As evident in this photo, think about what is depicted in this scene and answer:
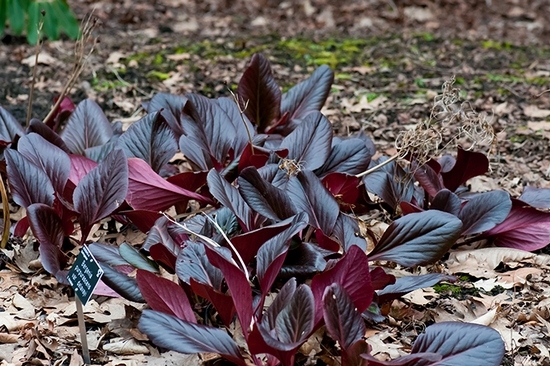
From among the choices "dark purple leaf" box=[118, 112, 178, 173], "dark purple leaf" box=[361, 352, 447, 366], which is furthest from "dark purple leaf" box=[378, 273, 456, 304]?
"dark purple leaf" box=[118, 112, 178, 173]

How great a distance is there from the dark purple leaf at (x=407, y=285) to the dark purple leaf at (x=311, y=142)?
71 cm

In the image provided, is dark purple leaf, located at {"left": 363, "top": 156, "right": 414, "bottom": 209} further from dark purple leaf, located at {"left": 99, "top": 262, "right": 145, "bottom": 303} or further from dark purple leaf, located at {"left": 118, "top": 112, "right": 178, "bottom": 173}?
dark purple leaf, located at {"left": 99, "top": 262, "right": 145, "bottom": 303}

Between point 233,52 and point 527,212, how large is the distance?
3.03m

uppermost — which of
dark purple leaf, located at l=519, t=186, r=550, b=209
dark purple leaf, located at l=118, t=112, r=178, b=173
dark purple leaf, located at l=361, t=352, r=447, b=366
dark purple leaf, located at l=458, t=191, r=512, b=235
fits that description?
dark purple leaf, located at l=118, t=112, r=178, b=173

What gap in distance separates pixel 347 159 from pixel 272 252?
0.87 m

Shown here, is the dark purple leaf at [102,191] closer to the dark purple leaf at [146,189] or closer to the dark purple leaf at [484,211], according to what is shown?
the dark purple leaf at [146,189]

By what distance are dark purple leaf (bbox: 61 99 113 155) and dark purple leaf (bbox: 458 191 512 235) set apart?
1.64 m

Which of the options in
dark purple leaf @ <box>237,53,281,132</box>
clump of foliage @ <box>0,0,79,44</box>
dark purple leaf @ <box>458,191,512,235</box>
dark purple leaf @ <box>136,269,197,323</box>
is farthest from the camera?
clump of foliage @ <box>0,0,79,44</box>

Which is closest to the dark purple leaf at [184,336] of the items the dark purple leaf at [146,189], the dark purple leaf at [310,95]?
the dark purple leaf at [146,189]

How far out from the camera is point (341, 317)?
1930 millimetres

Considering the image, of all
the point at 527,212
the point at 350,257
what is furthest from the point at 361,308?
the point at 527,212

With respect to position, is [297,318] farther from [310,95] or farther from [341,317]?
[310,95]

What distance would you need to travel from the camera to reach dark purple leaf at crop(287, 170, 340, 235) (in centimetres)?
249

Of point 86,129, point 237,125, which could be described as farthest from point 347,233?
point 86,129
